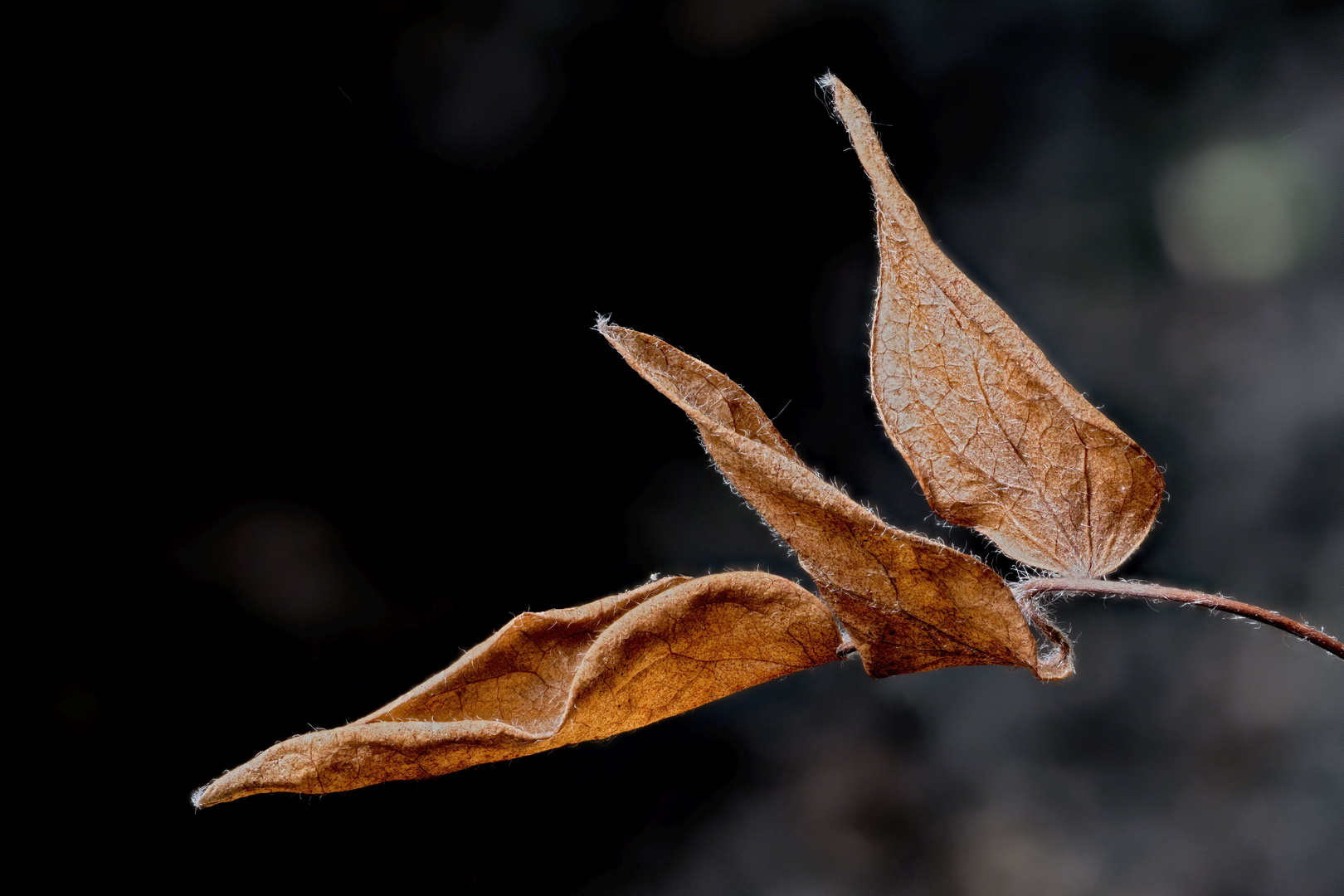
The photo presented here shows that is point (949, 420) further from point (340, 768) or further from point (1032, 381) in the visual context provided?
point (340, 768)

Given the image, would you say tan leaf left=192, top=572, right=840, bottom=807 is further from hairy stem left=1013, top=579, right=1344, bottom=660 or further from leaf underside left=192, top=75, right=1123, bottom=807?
hairy stem left=1013, top=579, right=1344, bottom=660

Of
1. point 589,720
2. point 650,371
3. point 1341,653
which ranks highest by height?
point 650,371

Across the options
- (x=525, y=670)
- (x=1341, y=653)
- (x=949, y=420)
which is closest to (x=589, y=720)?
(x=525, y=670)

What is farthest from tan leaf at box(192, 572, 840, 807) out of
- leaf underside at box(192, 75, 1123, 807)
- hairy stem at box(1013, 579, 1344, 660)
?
hairy stem at box(1013, 579, 1344, 660)

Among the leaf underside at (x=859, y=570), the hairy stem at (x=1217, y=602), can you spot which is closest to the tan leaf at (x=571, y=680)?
the leaf underside at (x=859, y=570)

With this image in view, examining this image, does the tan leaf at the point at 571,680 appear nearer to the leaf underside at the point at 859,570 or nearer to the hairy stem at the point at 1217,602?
the leaf underside at the point at 859,570

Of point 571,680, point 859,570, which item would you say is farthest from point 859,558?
point 571,680

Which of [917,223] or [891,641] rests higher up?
[917,223]

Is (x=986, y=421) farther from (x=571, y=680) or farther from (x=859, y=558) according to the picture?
(x=571, y=680)
